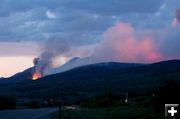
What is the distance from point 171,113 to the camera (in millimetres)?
24406

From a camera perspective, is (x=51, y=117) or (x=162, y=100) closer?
(x=162, y=100)

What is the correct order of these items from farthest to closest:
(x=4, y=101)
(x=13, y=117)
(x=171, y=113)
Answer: (x=4, y=101)
(x=13, y=117)
(x=171, y=113)

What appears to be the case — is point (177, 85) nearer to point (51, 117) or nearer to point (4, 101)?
point (51, 117)

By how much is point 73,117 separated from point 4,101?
29788mm

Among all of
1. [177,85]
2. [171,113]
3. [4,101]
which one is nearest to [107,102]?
[4,101]

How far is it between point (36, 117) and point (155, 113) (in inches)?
349

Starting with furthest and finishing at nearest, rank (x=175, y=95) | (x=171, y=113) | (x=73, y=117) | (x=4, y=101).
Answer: (x=4, y=101), (x=73, y=117), (x=175, y=95), (x=171, y=113)

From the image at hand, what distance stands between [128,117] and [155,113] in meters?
1.66

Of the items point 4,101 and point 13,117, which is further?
point 4,101

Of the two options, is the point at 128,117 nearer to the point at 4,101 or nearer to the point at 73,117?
the point at 73,117

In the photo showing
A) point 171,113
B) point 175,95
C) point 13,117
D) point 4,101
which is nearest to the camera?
point 171,113

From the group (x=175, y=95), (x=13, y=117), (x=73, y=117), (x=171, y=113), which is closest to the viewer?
(x=171, y=113)

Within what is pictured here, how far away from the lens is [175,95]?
126ft

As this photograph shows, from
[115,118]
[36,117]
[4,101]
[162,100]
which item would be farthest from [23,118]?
[4,101]
